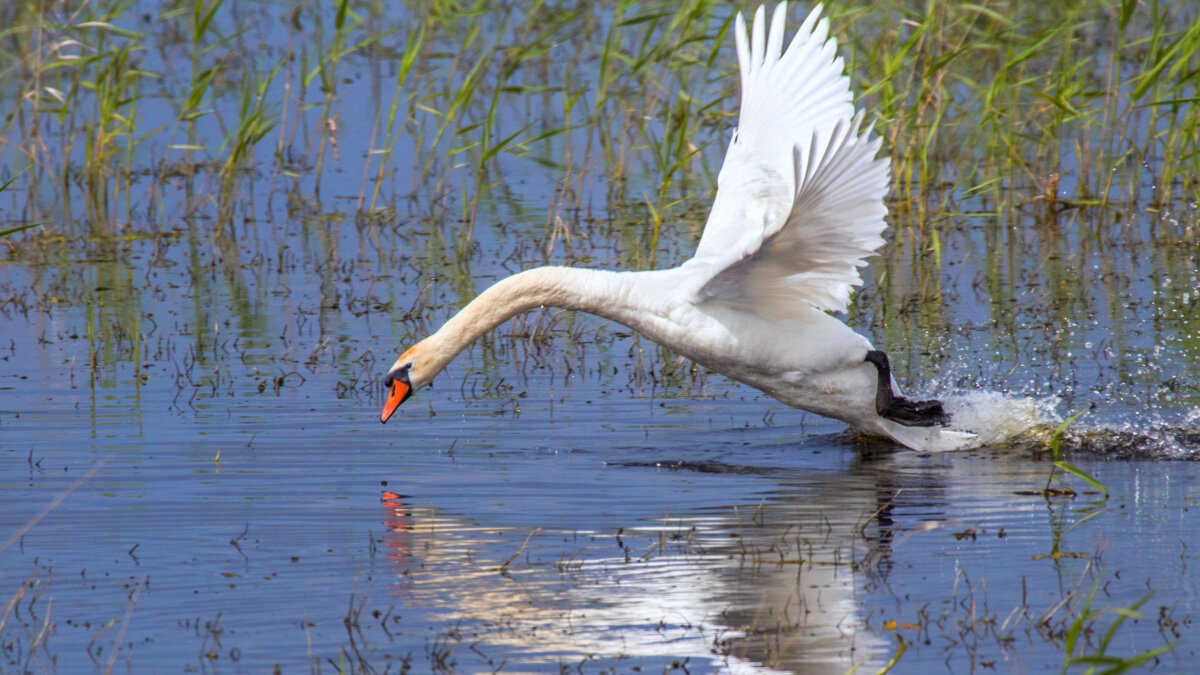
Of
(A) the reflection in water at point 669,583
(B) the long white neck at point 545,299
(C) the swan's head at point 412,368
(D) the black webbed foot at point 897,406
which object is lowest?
(A) the reflection in water at point 669,583

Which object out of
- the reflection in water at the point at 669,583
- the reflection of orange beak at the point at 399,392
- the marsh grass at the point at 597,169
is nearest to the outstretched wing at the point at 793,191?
the reflection in water at the point at 669,583

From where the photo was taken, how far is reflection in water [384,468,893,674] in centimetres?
455

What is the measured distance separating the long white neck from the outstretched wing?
13.8 inches

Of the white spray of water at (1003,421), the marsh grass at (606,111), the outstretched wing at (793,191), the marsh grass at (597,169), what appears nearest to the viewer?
the outstretched wing at (793,191)

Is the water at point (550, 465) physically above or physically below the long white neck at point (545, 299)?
below

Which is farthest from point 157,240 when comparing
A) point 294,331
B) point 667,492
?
point 667,492

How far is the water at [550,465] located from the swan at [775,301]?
0.30 m

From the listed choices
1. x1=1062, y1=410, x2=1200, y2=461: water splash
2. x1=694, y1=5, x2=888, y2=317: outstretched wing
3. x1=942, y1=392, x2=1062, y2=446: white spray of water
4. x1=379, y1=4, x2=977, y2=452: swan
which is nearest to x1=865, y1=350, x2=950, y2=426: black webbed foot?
x1=379, y1=4, x2=977, y2=452: swan

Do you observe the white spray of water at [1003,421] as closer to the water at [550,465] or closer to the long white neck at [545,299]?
the water at [550,465]

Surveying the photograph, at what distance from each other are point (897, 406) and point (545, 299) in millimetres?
1605

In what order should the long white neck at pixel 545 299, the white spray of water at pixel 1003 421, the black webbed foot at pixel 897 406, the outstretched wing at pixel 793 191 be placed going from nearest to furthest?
the outstretched wing at pixel 793 191, the long white neck at pixel 545 299, the black webbed foot at pixel 897 406, the white spray of water at pixel 1003 421

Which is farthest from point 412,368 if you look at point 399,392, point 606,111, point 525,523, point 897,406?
point 606,111

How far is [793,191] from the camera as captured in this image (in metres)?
6.98

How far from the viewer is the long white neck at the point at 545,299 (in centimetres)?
663
